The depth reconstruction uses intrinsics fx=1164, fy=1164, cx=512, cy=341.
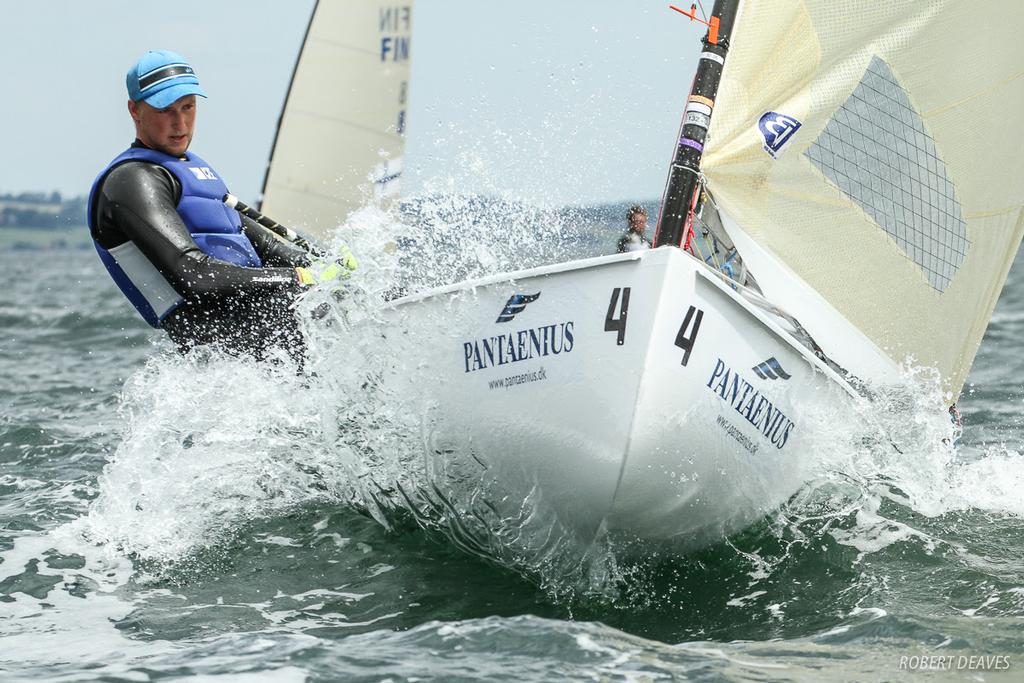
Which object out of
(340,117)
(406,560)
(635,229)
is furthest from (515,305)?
(340,117)

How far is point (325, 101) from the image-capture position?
395 inches

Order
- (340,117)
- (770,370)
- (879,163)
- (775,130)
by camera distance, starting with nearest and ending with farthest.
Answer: (770,370) < (775,130) < (879,163) < (340,117)

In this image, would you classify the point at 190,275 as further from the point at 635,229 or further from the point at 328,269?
the point at 635,229

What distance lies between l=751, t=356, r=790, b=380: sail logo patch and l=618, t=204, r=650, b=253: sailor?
97.0 inches

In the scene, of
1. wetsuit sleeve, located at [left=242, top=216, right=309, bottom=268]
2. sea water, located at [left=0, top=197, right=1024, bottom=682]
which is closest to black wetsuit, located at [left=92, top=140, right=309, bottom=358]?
sea water, located at [left=0, top=197, right=1024, bottom=682]

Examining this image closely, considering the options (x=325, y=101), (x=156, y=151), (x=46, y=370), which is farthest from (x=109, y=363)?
(x=156, y=151)

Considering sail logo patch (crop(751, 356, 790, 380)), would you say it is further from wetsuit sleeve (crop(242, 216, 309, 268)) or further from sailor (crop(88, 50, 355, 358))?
wetsuit sleeve (crop(242, 216, 309, 268))

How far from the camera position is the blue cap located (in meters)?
3.89

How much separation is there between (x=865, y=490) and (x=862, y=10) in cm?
178

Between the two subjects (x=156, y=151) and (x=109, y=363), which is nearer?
(x=156, y=151)

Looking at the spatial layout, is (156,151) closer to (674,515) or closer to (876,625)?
(674,515)

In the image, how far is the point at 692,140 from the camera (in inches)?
147

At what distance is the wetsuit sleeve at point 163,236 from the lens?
12.1 feet

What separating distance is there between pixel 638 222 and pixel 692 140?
7.48 feet
